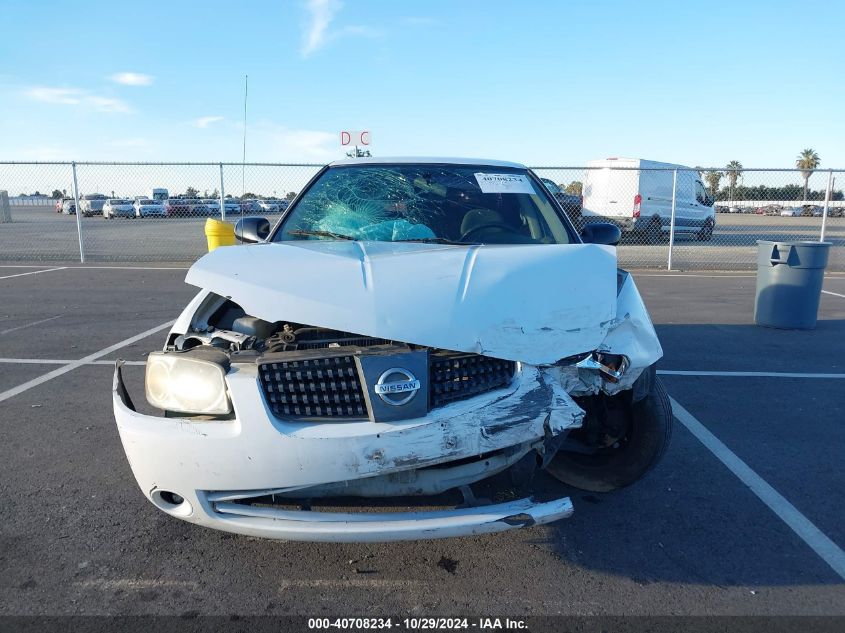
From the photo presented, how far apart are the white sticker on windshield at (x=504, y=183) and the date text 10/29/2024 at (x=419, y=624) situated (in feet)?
8.66

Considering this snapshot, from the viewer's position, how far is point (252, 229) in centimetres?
416

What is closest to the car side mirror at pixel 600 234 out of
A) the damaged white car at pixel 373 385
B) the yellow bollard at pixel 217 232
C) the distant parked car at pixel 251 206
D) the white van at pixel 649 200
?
the damaged white car at pixel 373 385

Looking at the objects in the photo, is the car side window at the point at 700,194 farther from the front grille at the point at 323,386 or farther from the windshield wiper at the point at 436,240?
the front grille at the point at 323,386

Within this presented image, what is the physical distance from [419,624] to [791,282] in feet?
22.5

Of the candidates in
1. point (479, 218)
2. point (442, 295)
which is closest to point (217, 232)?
point (479, 218)

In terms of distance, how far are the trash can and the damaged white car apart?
5.56 metres

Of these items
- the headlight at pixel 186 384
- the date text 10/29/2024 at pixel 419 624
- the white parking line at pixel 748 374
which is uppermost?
the headlight at pixel 186 384

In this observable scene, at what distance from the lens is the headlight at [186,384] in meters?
2.24

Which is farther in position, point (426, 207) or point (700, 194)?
point (700, 194)

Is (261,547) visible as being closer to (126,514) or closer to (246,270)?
(126,514)

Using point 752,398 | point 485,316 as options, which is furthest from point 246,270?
point 752,398

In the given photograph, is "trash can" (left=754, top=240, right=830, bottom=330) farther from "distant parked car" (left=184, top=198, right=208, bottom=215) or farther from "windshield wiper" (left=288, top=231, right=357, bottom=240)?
"distant parked car" (left=184, top=198, right=208, bottom=215)

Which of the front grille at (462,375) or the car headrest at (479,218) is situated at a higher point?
the car headrest at (479,218)

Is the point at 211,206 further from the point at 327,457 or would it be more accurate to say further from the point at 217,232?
the point at 327,457
